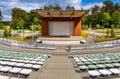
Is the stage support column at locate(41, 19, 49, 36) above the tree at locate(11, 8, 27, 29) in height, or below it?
below

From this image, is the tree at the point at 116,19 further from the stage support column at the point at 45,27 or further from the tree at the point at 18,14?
the stage support column at the point at 45,27

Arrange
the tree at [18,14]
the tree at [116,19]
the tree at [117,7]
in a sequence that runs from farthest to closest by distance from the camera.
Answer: the tree at [117,7]
the tree at [18,14]
the tree at [116,19]

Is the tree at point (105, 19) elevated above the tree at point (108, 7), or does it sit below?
below

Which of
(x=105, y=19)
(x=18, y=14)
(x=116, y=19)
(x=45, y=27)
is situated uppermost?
(x=18, y=14)

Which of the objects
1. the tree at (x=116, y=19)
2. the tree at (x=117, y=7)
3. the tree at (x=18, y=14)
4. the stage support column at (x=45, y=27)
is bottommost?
the stage support column at (x=45, y=27)

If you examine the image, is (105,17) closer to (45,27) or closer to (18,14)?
(18,14)

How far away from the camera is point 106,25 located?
79.4 m

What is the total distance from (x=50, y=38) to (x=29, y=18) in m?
46.9

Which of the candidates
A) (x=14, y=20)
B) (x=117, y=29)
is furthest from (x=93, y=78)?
(x=14, y=20)

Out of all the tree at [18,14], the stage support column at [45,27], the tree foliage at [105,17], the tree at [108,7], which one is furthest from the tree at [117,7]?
the stage support column at [45,27]

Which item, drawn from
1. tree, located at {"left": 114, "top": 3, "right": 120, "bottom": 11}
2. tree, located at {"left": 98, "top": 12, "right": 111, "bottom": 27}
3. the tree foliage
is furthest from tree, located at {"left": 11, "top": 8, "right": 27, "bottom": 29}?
tree, located at {"left": 114, "top": 3, "right": 120, "bottom": 11}

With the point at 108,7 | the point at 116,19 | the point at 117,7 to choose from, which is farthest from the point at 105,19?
the point at 117,7

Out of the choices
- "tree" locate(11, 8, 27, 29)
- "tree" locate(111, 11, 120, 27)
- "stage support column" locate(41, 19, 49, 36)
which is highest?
"tree" locate(11, 8, 27, 29)

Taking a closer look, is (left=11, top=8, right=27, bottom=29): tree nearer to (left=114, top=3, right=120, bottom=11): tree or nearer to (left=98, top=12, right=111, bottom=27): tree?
(left=98, top=12, right=111, bottom=27): tree
